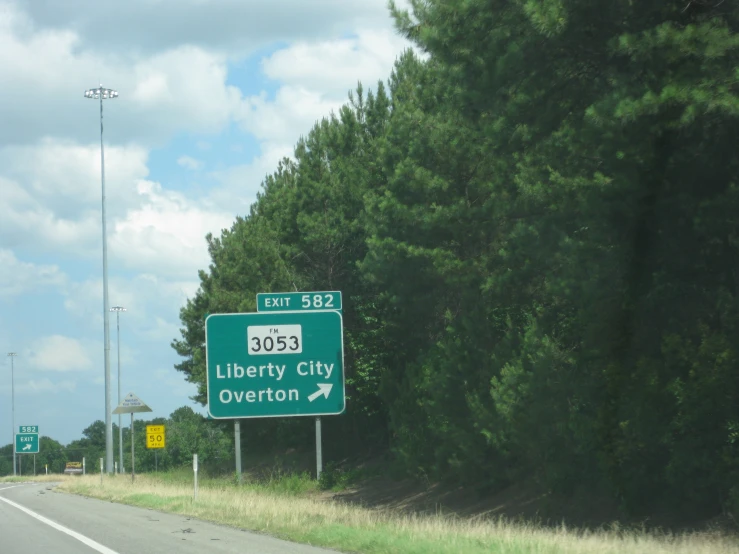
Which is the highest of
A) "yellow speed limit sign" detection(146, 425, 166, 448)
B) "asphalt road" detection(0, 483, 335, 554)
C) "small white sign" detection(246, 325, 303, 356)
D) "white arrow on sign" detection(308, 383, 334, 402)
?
"small white sign" detection(246, 325, 303, 356)

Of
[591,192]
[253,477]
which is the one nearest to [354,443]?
[253,477]

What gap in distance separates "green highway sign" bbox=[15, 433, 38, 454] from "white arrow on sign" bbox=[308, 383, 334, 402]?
66.6 metres

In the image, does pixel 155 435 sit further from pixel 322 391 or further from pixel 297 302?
pixel 297 302

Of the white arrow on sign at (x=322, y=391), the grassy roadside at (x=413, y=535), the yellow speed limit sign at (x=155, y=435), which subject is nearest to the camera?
the grassy roadside at (x=413, y=535)

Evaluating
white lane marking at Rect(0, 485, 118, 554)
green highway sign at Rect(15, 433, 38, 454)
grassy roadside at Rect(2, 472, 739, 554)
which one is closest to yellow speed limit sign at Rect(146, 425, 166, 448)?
white lane marking at Rect(0, 485, 118, 554)

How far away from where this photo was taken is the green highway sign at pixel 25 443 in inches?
3460

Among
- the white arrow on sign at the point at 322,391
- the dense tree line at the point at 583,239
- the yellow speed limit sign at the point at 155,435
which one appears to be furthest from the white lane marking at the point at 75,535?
the yellow speed limit sign at the point at 155,435

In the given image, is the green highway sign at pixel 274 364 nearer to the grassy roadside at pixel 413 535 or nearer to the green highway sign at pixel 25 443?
the grassy roadside at pixel 413 535

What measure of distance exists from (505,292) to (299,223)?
67.4 ft

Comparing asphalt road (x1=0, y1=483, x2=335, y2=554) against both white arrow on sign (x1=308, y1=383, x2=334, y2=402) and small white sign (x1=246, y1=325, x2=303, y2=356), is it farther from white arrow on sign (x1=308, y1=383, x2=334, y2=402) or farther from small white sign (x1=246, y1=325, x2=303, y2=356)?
white arrow on sign (x1=308, y1=383, x2=334, y2=402)

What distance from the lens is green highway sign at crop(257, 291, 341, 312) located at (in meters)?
28.0

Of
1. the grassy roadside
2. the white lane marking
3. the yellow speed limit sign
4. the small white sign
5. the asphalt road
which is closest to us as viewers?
the grassy roadside

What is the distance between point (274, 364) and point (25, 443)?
219ft

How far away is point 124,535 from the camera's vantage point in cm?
1806
